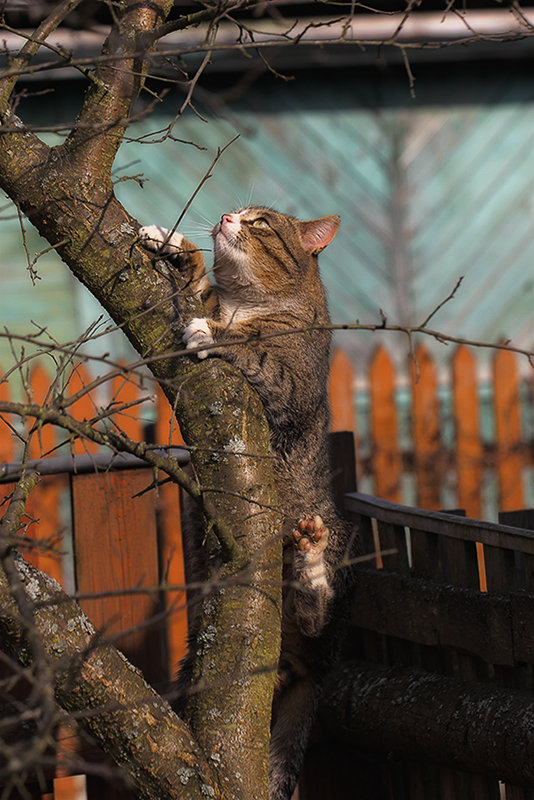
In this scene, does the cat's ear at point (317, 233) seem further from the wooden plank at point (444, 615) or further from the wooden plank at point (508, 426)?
the wooden plank at point (508, 426)

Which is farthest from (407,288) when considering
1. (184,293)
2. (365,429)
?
(184,293)

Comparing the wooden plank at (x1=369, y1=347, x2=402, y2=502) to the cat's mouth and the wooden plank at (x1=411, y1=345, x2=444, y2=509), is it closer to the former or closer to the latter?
the wooden plank at (x1=411, y1=345, x2=444, y2=509)

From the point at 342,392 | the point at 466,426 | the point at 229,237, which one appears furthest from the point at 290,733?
the point at 466,426

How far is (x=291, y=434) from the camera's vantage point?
3.35 meters

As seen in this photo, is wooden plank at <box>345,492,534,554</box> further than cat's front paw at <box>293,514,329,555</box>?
No

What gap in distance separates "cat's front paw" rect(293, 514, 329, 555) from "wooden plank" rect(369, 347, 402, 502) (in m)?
3.18

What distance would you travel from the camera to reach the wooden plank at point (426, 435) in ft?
20.9

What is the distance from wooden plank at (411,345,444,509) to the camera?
20.9 feet

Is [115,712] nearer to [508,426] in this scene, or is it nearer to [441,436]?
[441,436]

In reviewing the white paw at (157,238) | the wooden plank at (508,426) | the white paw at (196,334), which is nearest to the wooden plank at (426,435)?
the wooden plank at (508,426)

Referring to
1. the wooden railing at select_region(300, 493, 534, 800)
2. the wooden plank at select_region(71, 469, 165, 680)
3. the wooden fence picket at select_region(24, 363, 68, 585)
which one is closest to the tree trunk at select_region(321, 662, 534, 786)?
the wooden railing at select_region(300, 493, 534, 800)

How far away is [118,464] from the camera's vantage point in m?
3.50

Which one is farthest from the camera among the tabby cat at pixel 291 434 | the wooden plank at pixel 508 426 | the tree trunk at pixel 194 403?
the wooden plank at pixel 508 426

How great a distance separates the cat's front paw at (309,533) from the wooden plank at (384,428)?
3179mm
